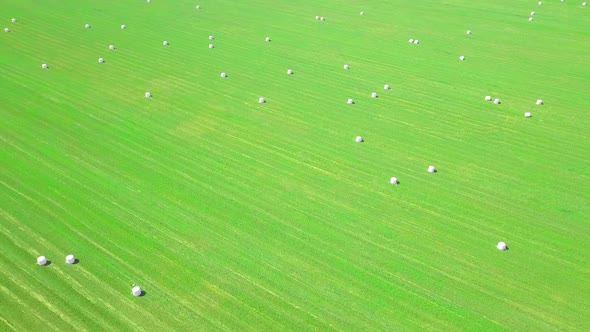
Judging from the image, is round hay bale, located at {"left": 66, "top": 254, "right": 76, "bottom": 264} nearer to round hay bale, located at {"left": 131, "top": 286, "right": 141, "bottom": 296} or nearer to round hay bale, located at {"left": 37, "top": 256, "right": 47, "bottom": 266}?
round hay bale, located at {"left": 37, "top": 256, "right": 47, "bottom": 266}

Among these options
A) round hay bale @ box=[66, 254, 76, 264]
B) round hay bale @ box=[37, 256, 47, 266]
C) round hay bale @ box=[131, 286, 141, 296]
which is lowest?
round hay bale @ box=[37, 256, 47, 266]

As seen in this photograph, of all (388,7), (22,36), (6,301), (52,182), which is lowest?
(6,301)

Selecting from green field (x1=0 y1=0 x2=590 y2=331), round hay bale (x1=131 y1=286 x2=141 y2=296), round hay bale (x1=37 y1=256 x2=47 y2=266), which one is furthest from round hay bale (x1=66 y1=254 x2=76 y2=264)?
round hay bale (x1=131 y1=286 x2=141 y2=296)

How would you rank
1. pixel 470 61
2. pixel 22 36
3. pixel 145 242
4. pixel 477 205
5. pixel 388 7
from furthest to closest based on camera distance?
1. pixel 388 7
2. pixel 22 36
3. pixel 470 61
4. pixel 477 205
5. pixel 145 242

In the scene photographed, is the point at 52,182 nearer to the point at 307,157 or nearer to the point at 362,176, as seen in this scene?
the point at 307,157

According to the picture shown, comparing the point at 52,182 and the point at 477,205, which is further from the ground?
the point at 477,205

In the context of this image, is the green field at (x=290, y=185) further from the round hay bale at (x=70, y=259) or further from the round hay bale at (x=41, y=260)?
the round hay bale at (x=70, y=259)

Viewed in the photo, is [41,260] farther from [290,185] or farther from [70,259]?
[290,185]

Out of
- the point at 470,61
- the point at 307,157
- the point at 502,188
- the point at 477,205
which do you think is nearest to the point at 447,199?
the point at 477,205
